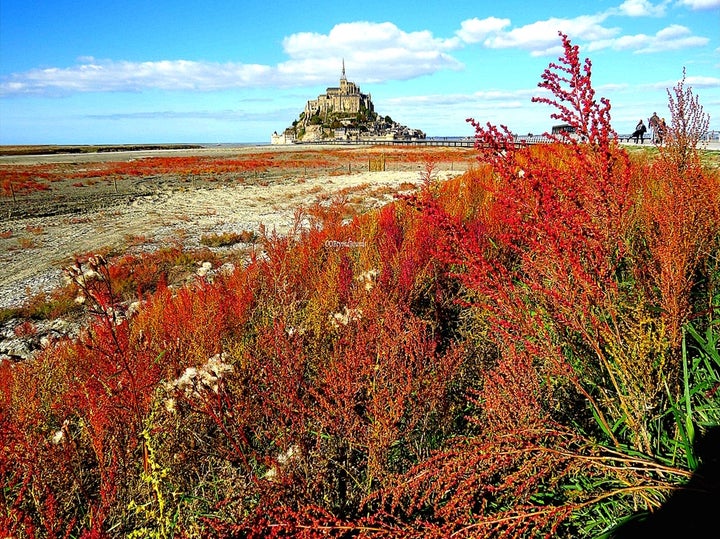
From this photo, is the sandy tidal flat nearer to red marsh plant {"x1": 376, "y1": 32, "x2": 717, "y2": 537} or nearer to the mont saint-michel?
red marsh plant {"x1": 376, "y1": 32, "x2": 717, "y2": 537}

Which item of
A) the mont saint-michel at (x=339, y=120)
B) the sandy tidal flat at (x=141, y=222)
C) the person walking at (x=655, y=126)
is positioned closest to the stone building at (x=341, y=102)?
the mont saint-michel at (x=339, y=120)

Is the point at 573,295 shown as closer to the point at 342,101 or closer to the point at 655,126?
the point at 655,126

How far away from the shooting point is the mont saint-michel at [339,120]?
387 feet

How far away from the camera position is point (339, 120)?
412 ft

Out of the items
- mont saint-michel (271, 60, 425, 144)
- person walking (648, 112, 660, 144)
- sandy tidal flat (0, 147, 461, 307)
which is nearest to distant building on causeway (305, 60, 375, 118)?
mont saint-michel (271, 60, 425, 144)

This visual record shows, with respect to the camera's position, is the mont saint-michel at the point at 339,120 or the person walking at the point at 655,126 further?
the mont saint-michel at the point at 339,120

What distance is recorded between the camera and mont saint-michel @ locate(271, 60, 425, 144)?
118 metres

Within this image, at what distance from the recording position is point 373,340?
3.22 m

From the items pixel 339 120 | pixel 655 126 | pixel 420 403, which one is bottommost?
pixel 420 403

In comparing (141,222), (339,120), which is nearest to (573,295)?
(141,222)

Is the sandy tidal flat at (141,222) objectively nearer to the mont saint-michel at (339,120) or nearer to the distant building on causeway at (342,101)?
the mont saint-michel at (339,120)

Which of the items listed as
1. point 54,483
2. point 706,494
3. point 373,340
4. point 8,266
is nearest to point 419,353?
point 373,340

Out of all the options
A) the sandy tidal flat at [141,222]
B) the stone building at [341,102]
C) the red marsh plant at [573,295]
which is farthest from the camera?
the stone building at [341,102]

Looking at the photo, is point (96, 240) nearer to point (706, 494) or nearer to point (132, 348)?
point (132, 348)
